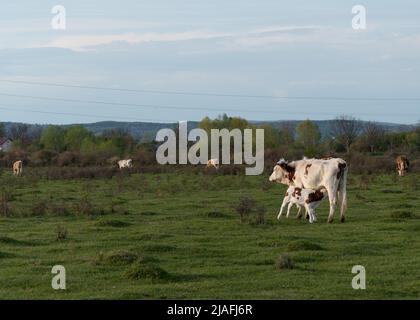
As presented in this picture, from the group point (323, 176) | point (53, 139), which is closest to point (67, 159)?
point (53, 139)

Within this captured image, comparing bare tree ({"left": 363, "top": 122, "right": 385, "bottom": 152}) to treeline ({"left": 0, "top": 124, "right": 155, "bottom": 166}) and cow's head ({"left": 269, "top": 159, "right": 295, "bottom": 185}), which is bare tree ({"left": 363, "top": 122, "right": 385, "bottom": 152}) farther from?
cow's head ({"left": 269, "top": 159, "right": 295, "bottom": 185})

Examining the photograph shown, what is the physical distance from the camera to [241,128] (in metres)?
86.4

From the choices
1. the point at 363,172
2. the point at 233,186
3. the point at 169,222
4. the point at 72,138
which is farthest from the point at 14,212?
the point at 72,138

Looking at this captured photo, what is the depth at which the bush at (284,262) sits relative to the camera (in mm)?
14438

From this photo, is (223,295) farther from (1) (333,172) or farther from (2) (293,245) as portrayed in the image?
(1) (333,172)

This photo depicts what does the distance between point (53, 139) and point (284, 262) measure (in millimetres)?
74131

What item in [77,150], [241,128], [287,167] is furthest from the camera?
[241,128]

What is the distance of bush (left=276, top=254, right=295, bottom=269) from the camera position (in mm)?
14438

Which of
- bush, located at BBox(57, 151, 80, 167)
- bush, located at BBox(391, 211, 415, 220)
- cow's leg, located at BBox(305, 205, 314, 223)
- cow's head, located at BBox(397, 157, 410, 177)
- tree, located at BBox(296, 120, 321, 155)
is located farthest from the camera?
tree, located at BBox(296, 120, 321, 155)

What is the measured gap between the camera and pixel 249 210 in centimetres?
2258

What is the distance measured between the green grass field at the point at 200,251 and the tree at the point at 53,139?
57.5m

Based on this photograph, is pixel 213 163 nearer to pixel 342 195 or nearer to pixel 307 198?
pixel 342 195

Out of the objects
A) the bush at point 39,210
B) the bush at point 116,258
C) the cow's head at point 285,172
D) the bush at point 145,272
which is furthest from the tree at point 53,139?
the bush at point 145,272

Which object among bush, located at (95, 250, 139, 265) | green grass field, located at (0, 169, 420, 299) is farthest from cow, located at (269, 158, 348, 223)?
bush, located at (95, 250, 139, 265)
